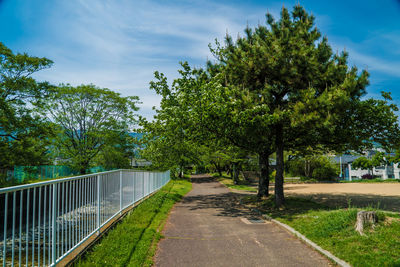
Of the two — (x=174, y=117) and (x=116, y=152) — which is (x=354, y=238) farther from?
(x=116, y=152)

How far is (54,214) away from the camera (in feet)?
14.2

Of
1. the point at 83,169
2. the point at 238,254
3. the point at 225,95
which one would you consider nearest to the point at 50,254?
the point at 238,254

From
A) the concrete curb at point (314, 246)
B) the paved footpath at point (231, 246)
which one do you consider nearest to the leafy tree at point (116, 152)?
the paved footpath at point (231, 246)

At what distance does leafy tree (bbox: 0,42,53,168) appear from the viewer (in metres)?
14.4

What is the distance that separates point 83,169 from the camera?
3238 centimetres

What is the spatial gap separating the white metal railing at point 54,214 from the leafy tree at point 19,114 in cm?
915

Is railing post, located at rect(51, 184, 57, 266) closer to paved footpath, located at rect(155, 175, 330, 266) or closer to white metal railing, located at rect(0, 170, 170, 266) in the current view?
white metal railing, located at rect(0, 170, 170, 266)

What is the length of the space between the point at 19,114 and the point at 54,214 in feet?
47.4

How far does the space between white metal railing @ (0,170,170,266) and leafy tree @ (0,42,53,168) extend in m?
9.15

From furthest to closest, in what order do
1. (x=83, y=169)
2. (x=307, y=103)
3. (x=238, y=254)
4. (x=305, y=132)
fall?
(x=83, y=169) → (x=305, y=132) → (x=307, y=103) → (x=238, y=254)

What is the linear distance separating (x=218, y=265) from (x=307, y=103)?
23.3ft

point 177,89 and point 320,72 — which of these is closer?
point 320,72

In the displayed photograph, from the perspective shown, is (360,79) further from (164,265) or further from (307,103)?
(164,265)

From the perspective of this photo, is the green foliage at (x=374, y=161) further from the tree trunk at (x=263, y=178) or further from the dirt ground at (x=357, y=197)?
the tree trunk at (x=263, y=178)
